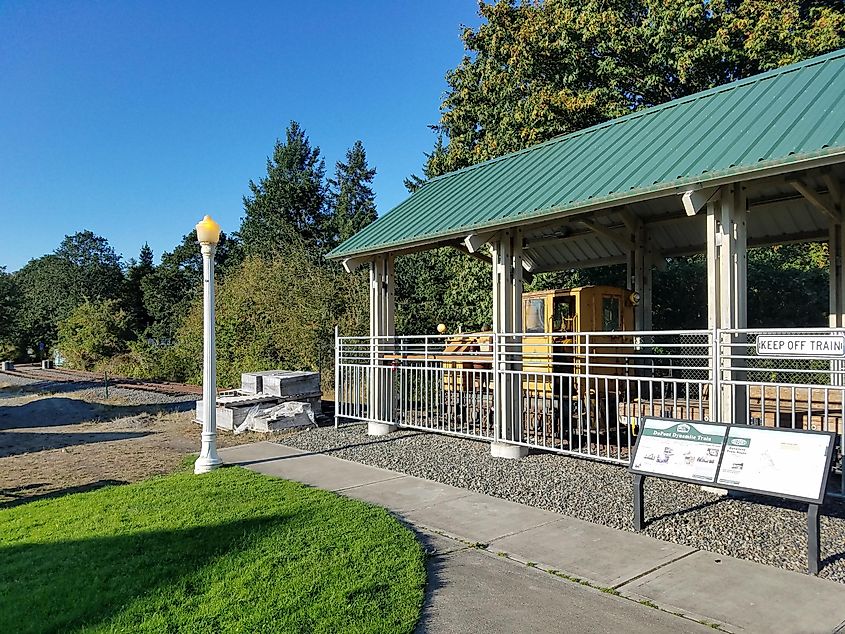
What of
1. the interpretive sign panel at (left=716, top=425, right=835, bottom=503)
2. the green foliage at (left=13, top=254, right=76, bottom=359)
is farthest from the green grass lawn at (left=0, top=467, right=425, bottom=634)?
the green foliage at (left=13, top=254, right=76, bottom=359)

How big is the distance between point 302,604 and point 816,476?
3.75 metres

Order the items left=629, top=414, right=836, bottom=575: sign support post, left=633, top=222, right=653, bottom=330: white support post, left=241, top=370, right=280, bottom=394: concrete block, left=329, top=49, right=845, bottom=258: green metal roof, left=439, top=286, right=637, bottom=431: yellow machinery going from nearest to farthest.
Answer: left=629, top=414, right=836, bottom=575: sign support post, left=329, top=49, right=845, bottom=258: green metal roof, left=439, top=286, right=637, bottom=431: yellow machinery, left=633, top=222, right=653, bottom=330: white support post, left=241, top=370, right=280, bottom=394: concrete block

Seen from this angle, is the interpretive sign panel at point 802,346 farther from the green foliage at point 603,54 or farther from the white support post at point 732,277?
the green foliage at point 603,54

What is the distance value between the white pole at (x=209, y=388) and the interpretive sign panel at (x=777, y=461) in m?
6.55

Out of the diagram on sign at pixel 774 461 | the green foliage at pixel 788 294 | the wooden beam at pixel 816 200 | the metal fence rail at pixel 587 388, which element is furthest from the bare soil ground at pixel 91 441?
the green foliage at pixel 788 294

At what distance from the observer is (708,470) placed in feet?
17.2

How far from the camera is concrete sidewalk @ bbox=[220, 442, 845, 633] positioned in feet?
12.7

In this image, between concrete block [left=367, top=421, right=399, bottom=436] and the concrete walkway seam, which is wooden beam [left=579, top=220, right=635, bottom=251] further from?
the concrete walkway seam

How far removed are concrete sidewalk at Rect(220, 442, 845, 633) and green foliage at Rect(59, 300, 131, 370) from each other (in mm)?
37772

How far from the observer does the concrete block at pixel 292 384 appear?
1320cm

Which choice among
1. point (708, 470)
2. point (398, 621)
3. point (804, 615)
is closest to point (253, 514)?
point (398, 621)

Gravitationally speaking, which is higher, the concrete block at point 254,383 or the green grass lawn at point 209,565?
the concrete block at point 254,383

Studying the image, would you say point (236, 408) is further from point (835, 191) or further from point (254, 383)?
point (835, 191)

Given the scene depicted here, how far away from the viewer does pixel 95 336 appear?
127ft
